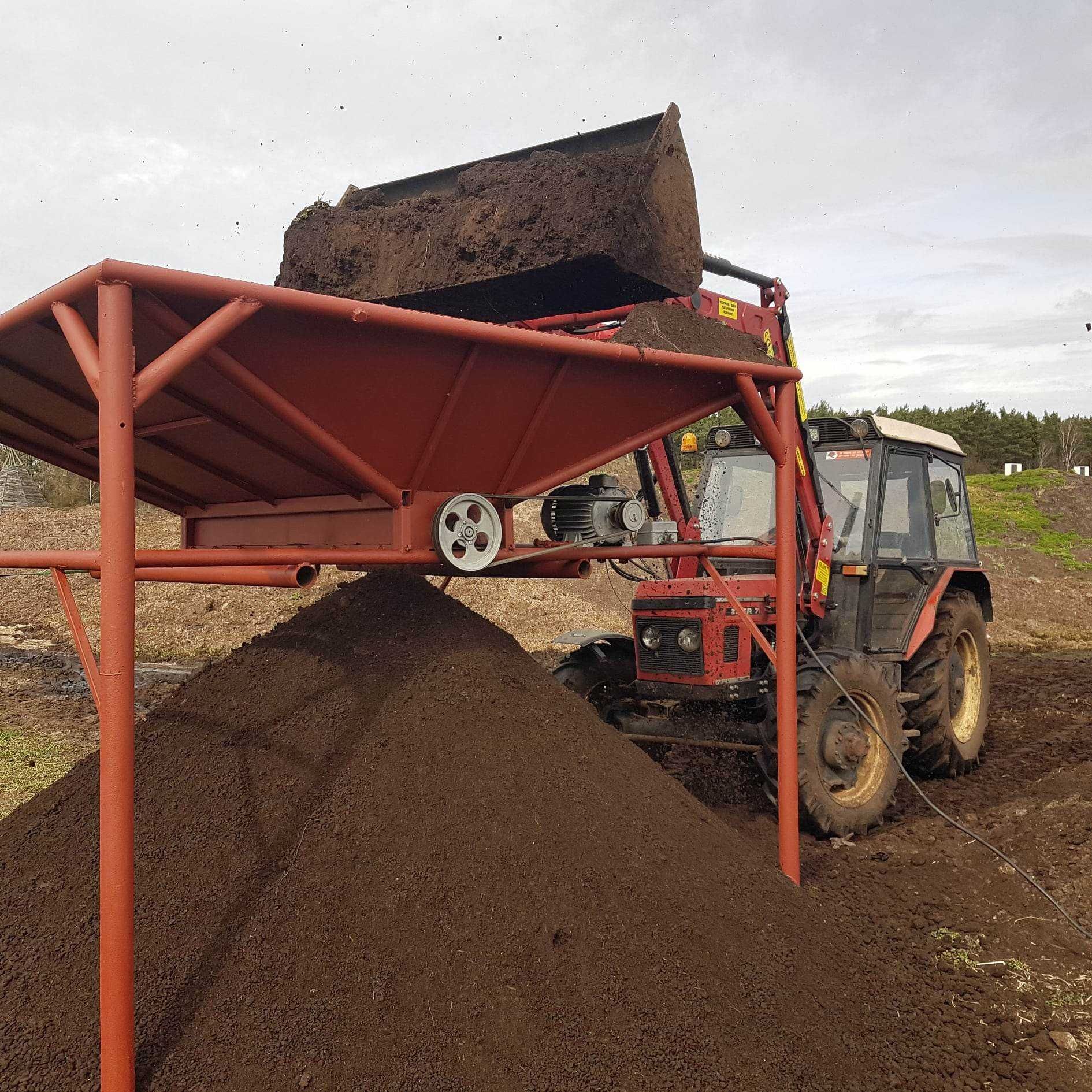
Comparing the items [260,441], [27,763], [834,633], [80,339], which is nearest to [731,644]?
[834,633]

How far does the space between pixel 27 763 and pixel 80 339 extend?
5336 millimetres

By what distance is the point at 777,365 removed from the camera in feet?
13.6

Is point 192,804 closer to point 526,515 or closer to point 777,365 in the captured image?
point 777,365

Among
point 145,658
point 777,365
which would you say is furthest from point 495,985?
point 145,658

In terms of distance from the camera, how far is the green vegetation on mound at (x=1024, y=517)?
21.1 metres

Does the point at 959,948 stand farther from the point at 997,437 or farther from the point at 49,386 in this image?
the point at 997,437

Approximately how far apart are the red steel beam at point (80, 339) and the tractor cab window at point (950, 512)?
18.2 feet

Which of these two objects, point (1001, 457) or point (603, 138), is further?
point (1001, 457)

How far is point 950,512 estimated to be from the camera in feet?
Result: 21.2

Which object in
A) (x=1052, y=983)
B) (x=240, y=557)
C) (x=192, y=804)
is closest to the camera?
(x=240, y=557)

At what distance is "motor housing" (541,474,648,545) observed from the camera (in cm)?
405

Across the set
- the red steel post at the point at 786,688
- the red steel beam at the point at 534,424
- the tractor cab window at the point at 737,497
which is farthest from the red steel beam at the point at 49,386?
the tractor cab window at the point at 737,497

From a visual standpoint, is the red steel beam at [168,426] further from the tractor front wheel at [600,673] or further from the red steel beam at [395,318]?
the tractor front wheel at [600,673]

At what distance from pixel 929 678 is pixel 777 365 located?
3.07m
